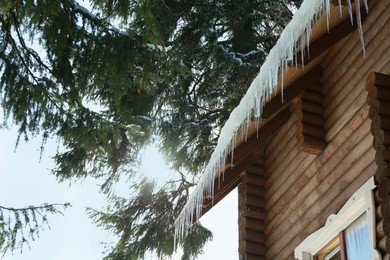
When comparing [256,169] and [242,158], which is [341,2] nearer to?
[242,158]

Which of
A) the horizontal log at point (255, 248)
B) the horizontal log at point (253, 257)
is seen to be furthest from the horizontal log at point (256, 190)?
the horizontal log at point (253, 257)

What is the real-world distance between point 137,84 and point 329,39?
285cm

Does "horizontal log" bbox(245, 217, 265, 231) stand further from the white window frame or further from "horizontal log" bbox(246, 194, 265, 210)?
the white window frame

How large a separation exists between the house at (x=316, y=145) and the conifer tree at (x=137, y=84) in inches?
63.1

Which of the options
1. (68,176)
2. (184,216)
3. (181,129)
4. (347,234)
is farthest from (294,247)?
(68,176)

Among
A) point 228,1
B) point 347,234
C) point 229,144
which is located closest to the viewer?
point 347,234

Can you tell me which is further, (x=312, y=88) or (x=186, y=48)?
(x=186, y=48)

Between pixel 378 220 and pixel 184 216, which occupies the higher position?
pixel 184 216

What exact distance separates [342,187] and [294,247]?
992mm

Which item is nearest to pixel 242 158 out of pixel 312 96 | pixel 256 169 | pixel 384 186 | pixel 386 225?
pixel 256 169

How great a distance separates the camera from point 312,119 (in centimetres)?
735

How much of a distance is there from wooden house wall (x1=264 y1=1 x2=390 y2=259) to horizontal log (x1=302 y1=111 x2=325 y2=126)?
2.3 inches

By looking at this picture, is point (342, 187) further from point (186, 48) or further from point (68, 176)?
point (68, 176)

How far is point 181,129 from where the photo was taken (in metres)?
14.2
